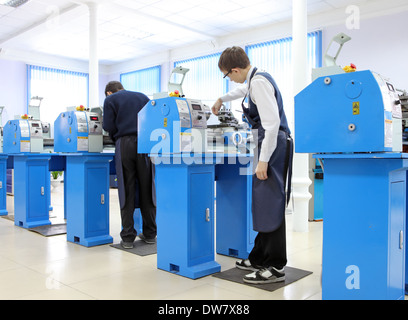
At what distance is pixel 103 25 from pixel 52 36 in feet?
5.27

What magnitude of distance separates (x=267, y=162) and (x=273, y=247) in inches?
23.5

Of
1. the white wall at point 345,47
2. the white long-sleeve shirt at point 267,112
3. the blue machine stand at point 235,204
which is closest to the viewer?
the white long-sleeve shirt at point 267,112

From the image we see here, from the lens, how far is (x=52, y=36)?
353 inches

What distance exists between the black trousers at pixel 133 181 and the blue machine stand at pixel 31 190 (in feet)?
5.14

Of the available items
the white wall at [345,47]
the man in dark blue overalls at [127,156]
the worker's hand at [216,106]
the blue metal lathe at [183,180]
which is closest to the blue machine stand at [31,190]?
the man in dark blue overalls at [127,156]

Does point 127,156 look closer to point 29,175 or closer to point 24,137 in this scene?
point 29,175

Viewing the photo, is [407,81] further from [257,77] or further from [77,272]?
[77,272]

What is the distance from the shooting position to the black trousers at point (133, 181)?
11.9 ft

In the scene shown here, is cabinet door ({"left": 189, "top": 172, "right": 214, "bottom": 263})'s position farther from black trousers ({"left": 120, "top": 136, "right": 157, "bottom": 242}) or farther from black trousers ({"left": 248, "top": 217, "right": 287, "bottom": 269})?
black trousers ({"left": 120, "top": 136, "right": 157, "bottom": 242})

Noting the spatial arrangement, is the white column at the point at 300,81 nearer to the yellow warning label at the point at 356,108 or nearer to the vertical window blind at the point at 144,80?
the yellow warning label at the point at 356,108

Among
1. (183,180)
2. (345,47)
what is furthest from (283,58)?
(183,180)

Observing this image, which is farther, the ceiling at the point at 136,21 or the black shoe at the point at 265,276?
the ceiling at the point at 136,21

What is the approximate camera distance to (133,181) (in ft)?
12.0

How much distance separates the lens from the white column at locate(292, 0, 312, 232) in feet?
14.4
